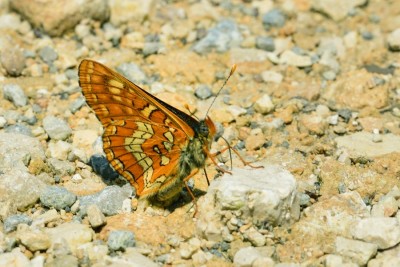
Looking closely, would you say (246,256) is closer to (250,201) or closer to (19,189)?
(250,201)

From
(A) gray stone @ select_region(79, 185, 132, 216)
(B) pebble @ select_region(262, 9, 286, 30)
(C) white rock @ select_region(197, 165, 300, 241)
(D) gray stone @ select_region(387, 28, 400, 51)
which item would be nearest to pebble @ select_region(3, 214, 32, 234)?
(A) gray stone @ select_region(79, 185, 132, 216)

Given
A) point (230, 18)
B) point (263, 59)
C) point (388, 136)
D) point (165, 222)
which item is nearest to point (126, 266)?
point (165, 222)

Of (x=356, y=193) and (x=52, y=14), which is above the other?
(x=52, y=14)

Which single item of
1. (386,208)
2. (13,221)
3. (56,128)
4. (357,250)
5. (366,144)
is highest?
(13,221)

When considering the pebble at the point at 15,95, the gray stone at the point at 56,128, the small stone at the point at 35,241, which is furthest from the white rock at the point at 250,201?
the pebble at the point at 15,95

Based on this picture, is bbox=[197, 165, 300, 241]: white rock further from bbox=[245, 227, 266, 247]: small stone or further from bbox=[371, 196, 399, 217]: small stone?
bbox=[371, 196, 399, 217]: small stone

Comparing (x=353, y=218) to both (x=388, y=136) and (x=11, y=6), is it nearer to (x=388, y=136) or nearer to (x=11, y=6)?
(x=388, y=136)

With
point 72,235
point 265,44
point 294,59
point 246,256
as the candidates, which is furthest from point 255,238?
point 265,44
